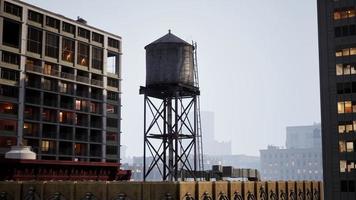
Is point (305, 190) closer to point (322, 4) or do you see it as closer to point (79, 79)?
point (322, 4)

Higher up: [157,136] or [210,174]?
[157,136]

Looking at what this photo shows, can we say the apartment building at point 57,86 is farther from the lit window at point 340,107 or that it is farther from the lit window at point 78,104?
the lit window at point 340,107

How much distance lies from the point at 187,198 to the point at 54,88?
66.9 m

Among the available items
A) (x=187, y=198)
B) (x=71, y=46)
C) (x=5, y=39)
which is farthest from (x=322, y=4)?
(x=187, y=198)

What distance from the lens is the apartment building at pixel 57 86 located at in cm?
8919

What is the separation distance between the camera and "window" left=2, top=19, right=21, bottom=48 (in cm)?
9044

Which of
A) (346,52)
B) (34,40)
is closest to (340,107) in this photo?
(346,52)

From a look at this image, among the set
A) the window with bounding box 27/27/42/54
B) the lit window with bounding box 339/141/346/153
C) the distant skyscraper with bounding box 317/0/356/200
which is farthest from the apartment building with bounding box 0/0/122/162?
the lit window with bounding box 339/141/346/153

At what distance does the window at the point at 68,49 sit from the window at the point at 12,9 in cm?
1173

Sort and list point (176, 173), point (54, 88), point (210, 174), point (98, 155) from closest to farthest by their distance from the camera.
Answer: point (176, 173), point (210, 174), point (54, 88), point (98, 155)

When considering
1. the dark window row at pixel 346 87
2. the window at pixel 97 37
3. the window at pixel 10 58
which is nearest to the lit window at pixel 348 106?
the dark window row at pixel 346 87

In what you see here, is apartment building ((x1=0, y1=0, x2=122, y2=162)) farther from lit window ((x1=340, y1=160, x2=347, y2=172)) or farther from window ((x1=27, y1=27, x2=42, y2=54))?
lit window ((x1=340, y1=160, x2=347, y2=172))

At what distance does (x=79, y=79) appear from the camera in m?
103

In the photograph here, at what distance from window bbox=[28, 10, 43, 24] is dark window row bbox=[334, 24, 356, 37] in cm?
5252
